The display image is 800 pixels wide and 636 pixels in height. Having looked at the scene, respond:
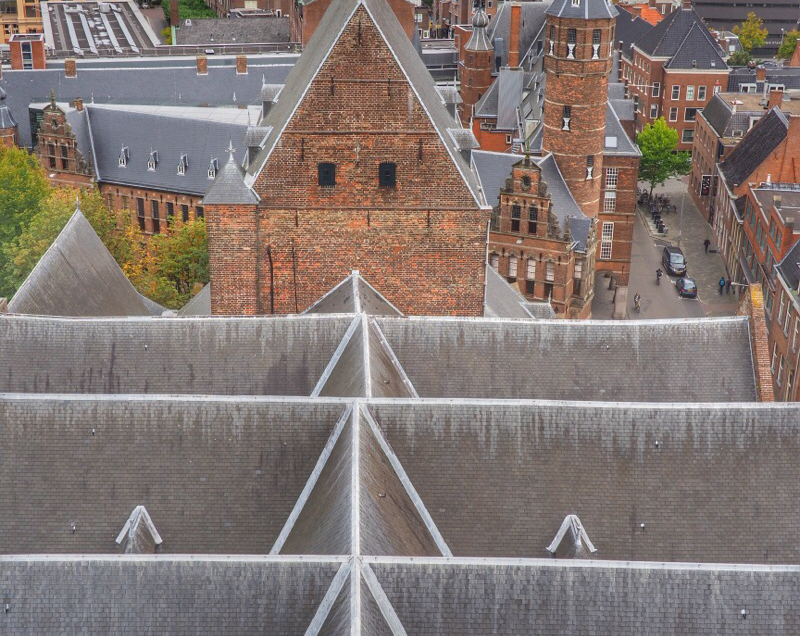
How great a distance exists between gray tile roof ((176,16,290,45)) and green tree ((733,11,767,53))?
65101mm

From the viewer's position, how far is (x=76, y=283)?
162ft

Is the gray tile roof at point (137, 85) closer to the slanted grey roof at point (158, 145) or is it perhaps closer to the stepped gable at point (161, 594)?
the slanted grey roof at point (158, 145)

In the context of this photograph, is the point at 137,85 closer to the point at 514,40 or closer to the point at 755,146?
the point at 514,40

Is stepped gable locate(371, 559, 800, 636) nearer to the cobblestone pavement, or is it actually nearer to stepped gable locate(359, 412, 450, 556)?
stepped gable locate(359, 412, 450, 556)

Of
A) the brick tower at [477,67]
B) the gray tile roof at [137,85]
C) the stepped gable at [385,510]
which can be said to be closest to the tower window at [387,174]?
the stepped gable at [385,510]

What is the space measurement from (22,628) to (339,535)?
700 cm

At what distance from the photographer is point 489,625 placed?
2591 cm

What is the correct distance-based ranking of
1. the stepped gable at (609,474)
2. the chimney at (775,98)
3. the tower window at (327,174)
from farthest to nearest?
1. the chimney at (775,98)
2. the tower window at (327,174)
3. the stepped gable at (609,474)

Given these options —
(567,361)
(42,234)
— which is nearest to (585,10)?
(42,234)

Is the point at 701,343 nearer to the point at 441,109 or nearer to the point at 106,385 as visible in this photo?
the point at 441,109

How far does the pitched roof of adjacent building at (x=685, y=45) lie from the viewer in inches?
5167

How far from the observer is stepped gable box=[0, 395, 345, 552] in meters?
31.9

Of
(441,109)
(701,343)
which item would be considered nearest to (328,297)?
(441,109)

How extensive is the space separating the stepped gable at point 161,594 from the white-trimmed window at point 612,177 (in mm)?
73019
